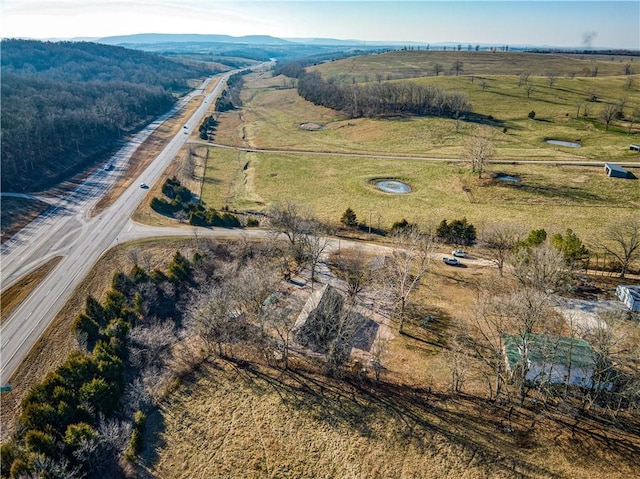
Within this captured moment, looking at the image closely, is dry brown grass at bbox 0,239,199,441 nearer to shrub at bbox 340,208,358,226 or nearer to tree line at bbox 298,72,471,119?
shrub at bbox 340,208,358,226

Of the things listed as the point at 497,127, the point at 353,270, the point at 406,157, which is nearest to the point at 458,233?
the point at 353,270

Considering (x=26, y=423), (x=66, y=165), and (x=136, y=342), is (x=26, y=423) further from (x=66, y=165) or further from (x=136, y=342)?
(x=66, y=165)

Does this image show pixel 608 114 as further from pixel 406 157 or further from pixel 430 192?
pixel 430 192

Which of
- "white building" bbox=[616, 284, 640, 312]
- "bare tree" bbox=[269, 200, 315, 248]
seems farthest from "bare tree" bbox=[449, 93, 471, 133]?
"white building" bbox=[616, 284, 640, 312]

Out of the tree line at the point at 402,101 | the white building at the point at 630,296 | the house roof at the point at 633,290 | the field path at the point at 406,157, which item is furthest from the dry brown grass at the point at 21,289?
the tree line at the point at 402,101

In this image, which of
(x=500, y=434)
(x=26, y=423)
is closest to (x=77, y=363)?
(x=26, y=423)
